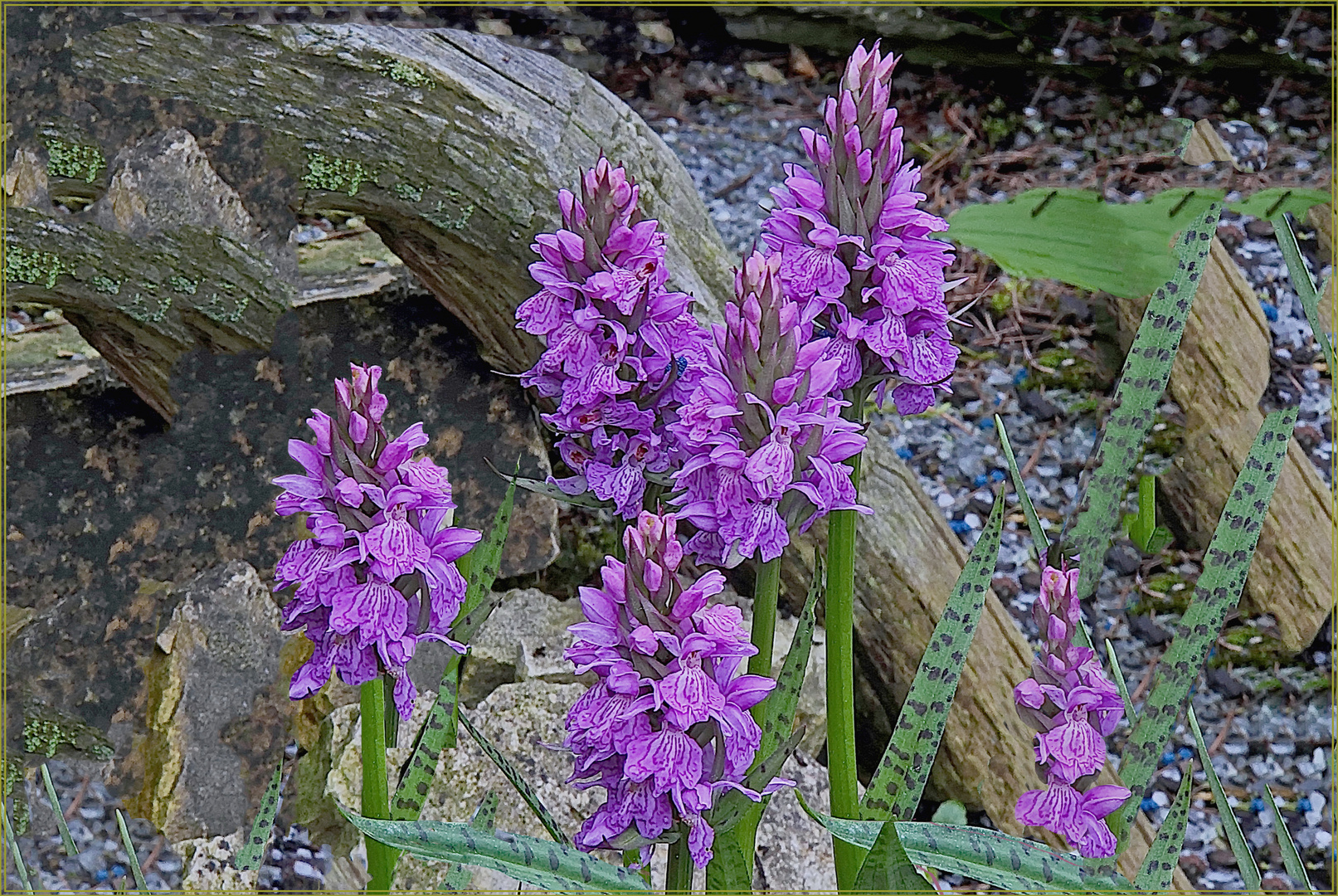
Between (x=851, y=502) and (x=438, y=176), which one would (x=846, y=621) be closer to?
(x=851, y=502)

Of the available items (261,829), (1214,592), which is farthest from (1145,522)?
(261,829)

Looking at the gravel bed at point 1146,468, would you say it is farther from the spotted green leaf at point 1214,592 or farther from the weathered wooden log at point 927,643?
the spotted green leaf at point 1214,592

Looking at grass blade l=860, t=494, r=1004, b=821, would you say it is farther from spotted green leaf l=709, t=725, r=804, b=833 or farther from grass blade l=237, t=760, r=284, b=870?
grass blade l=237, t=760, r=284, b=870

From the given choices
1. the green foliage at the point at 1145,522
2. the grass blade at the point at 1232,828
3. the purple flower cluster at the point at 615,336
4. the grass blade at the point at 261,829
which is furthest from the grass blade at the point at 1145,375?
the grass blade at the point at 261,829

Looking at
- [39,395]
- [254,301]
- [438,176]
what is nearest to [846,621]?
[438,176]

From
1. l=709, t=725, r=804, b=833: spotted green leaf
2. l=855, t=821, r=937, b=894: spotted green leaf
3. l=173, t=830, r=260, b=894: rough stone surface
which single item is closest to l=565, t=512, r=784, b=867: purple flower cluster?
l=709, t=725, r=804, b=833: spotted green leaf

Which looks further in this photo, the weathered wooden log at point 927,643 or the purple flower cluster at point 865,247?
the weathered wooden log at point 927,643
